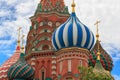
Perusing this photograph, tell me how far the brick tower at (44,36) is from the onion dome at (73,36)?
3.12m

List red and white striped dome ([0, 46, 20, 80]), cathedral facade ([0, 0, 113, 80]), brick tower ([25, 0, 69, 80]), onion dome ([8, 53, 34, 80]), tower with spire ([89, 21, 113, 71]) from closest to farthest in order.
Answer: cathedral facade ([0, 0, 113, 80]) < onion dome ([8, 53, 34, 80]) < brick tower ([25, 0, 69, 80]) < tower with spire ([89, 21, 113, 71]) < red and white striped dome ([0, 46, 20, 80])

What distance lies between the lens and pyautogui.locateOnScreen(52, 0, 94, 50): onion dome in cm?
3306

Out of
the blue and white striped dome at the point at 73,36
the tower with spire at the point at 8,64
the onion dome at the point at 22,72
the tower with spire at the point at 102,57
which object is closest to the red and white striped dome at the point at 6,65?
the tower with spire at the point at 8,64

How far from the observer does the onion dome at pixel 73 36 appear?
33062 millimetres

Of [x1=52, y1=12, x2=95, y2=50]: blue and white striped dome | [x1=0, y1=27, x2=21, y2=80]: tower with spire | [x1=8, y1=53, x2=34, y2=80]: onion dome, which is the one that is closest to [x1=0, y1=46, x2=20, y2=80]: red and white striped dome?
[x1=0, y1=27, x2=21, y2=80]: tower with spire

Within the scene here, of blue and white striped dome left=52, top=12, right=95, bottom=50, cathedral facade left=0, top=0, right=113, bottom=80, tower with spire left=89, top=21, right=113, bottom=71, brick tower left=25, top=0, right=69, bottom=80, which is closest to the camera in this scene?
cathedral facade left=0, top=0, right=113, bottom=80

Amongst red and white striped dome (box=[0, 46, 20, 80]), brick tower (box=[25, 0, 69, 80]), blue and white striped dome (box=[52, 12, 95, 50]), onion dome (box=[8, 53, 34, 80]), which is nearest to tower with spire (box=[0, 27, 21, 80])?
red and white striped dome (box=[0, 46, 20, 80])

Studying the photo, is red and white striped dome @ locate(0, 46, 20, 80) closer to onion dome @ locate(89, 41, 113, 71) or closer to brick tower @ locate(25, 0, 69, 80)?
brick tower @ locate(25, 0, 69, 80)

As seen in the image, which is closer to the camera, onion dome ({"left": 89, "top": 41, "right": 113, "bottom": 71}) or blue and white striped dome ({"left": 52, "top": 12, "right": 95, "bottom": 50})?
blue and white striped dome ({"left": 52, "top": 12, "right": 95, "bottom": 50})

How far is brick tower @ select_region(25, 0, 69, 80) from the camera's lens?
3666cm

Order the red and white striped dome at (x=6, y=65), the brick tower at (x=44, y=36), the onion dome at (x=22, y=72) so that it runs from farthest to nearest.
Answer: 1. the red and white striped dome at (x=6, y=65)
2. the brick tower at (x=44, y=36)
3. the onion dome at (x=22, y=72)

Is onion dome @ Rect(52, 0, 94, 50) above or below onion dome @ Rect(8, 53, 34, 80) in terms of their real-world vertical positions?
above

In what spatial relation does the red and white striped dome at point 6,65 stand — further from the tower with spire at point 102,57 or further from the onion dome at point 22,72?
the tower with spire at point 102,57

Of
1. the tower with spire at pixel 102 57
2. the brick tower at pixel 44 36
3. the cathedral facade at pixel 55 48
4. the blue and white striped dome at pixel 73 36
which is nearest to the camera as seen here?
the cathedral facade at pixel 55 48
